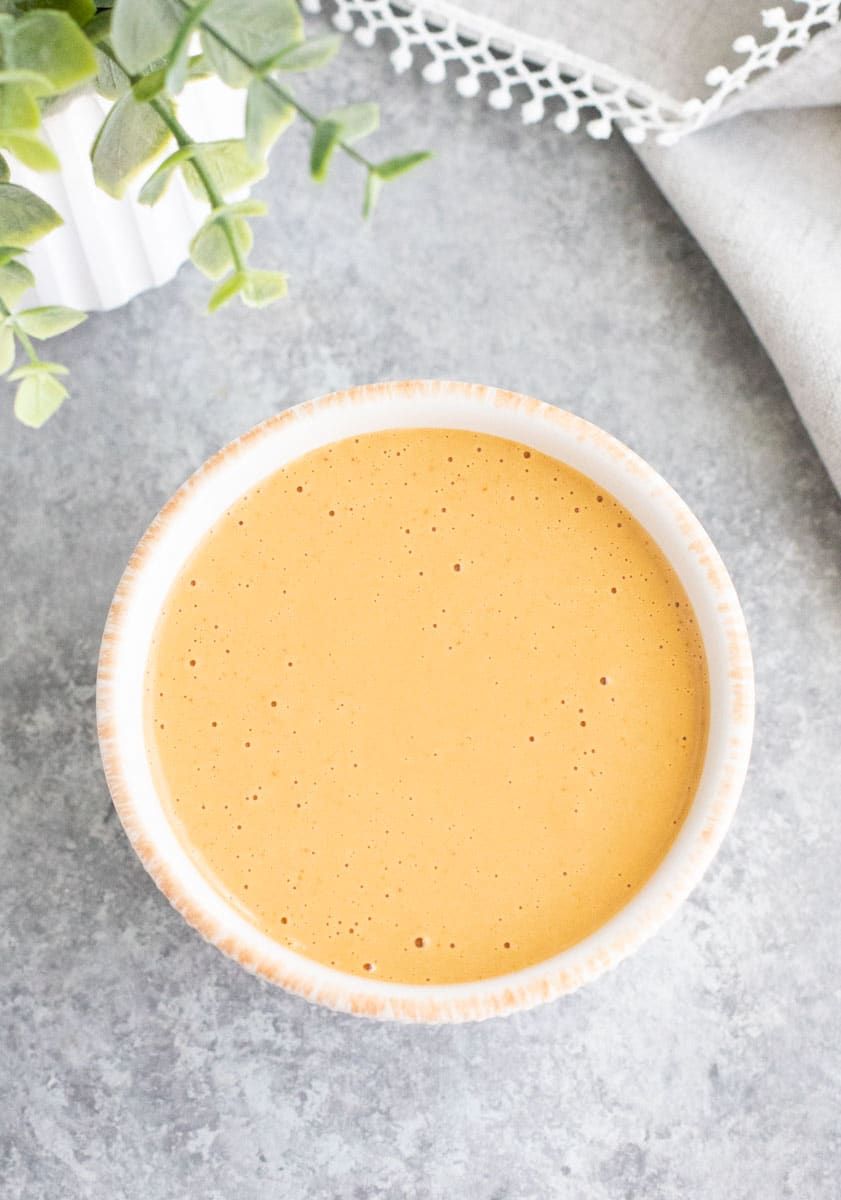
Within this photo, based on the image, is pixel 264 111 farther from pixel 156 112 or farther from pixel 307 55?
pixel 156 112

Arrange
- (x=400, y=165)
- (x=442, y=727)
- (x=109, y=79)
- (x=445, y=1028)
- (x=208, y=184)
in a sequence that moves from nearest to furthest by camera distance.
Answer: (x=400, y=165), (x=208, y=184), (x=109, y=79), (x=442, y=727), (x=445, y=1028)

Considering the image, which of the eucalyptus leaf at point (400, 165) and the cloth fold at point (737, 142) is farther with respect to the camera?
the cloth fold at point (737, 142)

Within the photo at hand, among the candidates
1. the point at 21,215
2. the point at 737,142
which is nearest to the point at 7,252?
the point at 21,215

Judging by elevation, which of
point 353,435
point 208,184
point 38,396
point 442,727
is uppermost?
point 208,184

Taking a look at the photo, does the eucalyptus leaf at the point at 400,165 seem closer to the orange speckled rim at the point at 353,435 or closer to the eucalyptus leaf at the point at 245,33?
the eucalyptus leaf at the point at 245,33

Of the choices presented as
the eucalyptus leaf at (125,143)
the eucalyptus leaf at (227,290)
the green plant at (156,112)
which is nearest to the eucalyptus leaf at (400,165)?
the green plant at (156,112)

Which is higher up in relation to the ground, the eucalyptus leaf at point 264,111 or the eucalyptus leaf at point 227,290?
the eucalyptus leaf at point 264,111

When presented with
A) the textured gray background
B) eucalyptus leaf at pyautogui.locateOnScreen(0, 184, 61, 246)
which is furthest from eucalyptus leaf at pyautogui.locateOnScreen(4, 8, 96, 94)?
the textured gray background
